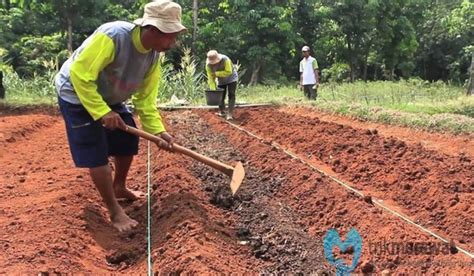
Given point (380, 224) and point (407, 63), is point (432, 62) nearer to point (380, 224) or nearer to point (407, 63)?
point (407, 63)

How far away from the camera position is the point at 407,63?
25422 mm

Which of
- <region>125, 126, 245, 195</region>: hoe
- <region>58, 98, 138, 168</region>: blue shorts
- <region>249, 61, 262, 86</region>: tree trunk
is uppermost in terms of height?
<region>58, 98, 138, 168</region>: blue shorts

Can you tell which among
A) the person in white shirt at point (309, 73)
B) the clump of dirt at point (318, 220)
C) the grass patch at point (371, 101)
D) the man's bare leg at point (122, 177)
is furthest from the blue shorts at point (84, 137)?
the person in white shirt at point (309, 73)

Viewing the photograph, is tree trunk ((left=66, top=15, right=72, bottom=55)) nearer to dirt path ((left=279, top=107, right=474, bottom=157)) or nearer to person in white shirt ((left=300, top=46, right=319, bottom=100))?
person in white shirt ((left=300, top=46, right=319, bottom=100))

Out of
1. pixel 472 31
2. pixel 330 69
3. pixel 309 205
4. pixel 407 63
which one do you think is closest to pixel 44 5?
pixel 330 69

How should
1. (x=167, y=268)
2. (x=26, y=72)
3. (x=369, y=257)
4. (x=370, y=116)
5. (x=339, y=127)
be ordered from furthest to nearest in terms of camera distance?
(x=26, y=72)
(x=370, y=116)
(x=339, y=127)
(x=369, y=257)
(x=167, y=268)

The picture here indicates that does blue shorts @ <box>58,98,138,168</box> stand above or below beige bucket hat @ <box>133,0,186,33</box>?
below

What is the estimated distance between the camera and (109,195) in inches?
150

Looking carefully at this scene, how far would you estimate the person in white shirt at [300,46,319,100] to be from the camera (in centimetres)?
1241

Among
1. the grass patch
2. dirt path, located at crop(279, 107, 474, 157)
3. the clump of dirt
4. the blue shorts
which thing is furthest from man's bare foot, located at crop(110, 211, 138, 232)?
the grass patch

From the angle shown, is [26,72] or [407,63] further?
[407,63]

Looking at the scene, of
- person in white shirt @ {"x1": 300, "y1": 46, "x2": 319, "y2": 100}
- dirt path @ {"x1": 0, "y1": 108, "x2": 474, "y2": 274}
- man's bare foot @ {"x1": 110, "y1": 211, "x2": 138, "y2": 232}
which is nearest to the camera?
dirt path @ {"x1": 0, "y1": 108, "x2": 474, "y2": 274}

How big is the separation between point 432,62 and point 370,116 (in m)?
19.8

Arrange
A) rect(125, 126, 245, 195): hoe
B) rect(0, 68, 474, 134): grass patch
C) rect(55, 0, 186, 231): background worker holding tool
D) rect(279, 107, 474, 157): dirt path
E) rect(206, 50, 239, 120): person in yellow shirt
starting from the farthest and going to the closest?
rect(206, 50, 239, 120): person in yellow shirt < rect(0, 68, 474, 134): grass patch < rect(279, 107, 474, 157): dirt path < rect(125, 126, 245, 195): hoe < rect(55, 0, 186, 231): background worker holding tool
